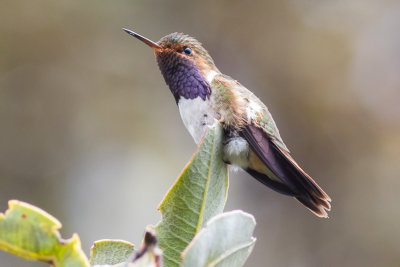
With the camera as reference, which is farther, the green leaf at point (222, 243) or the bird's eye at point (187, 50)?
the bird's eye at point (187, 50)

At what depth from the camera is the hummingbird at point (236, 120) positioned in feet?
7.45

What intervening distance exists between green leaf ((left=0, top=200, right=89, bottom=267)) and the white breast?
1404 millimetres

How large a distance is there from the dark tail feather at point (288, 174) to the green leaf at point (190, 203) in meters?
0.87

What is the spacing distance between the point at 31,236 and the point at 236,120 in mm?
1464

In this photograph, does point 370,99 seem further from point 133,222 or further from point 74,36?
point 74,36

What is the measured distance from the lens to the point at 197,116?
2.42 m

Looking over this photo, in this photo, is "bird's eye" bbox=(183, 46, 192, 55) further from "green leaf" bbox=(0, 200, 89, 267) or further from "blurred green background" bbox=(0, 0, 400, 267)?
"blurred green background" bbox=(0, 0, 400, 267)

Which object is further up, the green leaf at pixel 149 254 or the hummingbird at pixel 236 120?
the hummingbird at pixel 236 120

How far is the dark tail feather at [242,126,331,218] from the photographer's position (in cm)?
223

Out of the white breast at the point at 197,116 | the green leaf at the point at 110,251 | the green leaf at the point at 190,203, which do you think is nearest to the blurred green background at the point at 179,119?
the white breast at the point at 197,116

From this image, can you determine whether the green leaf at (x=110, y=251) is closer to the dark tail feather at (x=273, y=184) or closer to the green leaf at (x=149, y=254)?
the green leaf at (x=149, y=254)

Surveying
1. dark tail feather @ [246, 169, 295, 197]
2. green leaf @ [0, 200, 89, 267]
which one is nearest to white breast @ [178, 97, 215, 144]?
dark tail feather @ [246, 169, 295, 197]

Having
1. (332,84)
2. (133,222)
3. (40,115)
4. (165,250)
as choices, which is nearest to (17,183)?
(40,115)

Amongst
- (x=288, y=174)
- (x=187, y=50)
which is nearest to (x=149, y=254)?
(x=288, y=174)
